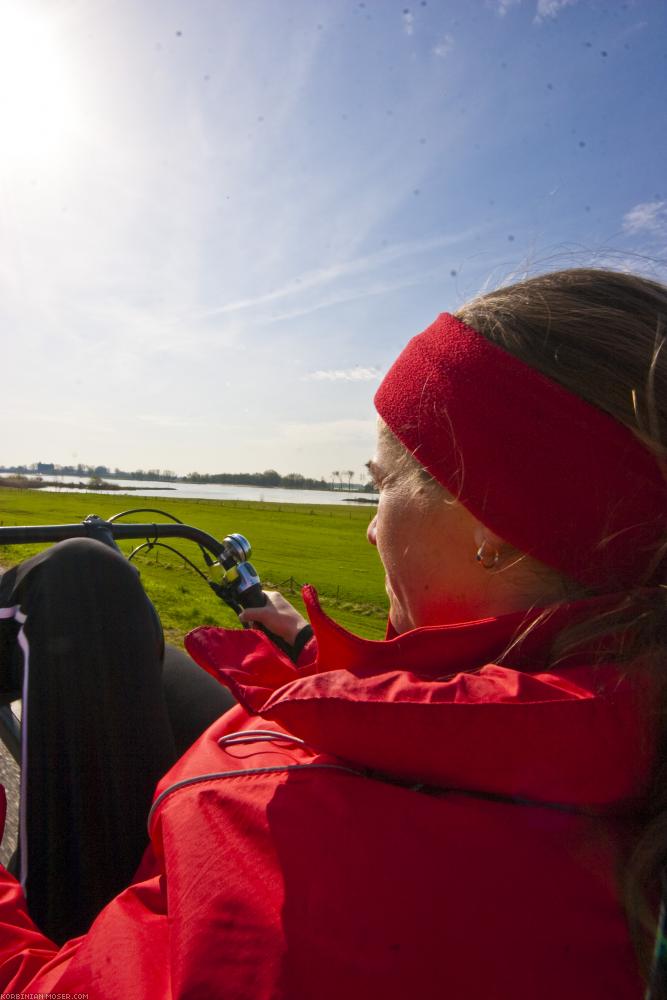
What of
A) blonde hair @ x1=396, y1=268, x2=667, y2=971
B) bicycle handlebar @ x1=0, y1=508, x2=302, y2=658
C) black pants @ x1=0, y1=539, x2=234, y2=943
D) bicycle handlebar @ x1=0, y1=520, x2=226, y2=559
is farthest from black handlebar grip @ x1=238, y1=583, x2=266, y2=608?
blonde hair @ x1=396, y1=268, x2=667, y2=971

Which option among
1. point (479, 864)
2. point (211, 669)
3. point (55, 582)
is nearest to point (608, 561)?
point (479, 864)

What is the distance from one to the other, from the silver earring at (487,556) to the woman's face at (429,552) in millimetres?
10

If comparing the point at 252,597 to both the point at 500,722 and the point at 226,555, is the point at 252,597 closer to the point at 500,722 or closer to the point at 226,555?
the point at 226,555

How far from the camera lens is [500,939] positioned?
64 cm

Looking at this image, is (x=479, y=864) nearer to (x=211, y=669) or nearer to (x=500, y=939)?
(x=500, y=939)

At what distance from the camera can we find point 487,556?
36.4 inches

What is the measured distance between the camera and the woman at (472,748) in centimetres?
65

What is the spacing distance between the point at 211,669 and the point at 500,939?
2.19 ft

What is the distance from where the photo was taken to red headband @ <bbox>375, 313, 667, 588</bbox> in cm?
84

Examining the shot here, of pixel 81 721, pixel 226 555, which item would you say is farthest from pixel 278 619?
pixel 81 721

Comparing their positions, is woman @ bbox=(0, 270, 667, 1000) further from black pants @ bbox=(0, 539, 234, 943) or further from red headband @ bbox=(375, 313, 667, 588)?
black pants @ bbox=(0, 539, 234, 943)

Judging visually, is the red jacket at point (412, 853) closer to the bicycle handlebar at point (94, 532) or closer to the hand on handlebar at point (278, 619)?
the hand on handlebar at point (278, 619)

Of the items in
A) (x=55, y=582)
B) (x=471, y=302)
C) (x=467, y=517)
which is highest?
(x=471, y=302)

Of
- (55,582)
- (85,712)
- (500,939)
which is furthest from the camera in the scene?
(55,582)
